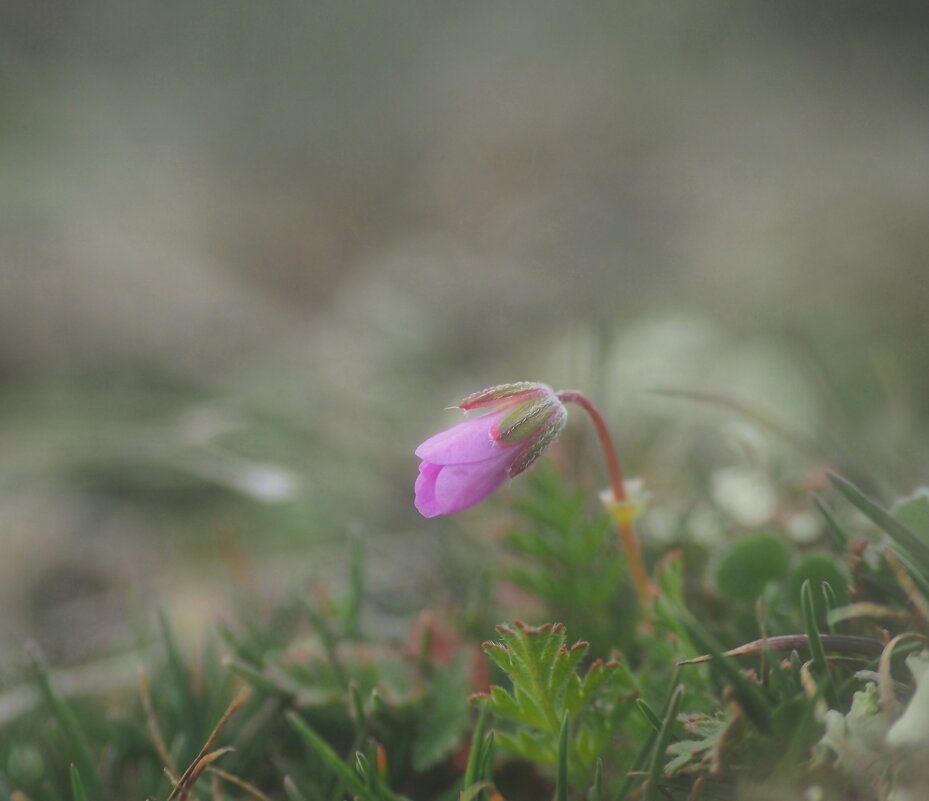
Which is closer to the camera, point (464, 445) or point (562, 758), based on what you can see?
point (562, 758)

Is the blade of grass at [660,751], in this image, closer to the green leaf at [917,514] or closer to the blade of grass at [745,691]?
the blade of grass at [745,691]

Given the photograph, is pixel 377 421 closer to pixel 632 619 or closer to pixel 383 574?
pixel 383 574

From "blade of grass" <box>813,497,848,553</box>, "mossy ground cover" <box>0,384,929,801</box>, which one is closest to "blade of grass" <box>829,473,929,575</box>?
"mossy ground cover" <box>0,384,929,801</box>

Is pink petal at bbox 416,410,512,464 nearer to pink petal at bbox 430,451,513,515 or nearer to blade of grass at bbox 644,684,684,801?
pink petal at bbox 430,451,513,515

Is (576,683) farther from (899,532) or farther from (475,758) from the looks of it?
(899,532)

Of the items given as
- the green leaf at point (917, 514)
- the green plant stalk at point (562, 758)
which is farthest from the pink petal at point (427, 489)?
the green leaf at point (917, 514)

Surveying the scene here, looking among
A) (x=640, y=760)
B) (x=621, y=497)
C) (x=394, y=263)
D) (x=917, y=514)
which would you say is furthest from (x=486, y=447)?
(x=394, y=263)

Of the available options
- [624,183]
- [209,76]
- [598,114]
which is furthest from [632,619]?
[209,76]

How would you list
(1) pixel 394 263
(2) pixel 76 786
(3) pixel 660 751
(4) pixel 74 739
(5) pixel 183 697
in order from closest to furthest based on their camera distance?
1. (3) pixel 660 751
2. (2) pixel 76 786
3. (4) pixel 74 739
4. (5) pixel 183 697
5. (1) pixel 394 263
